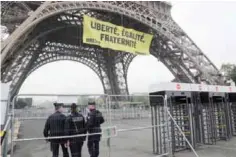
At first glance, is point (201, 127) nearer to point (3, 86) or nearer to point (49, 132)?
point (49, 132)

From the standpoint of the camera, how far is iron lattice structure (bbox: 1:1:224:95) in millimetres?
20453

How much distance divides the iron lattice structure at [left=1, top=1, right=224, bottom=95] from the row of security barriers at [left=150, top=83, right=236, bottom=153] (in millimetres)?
13358

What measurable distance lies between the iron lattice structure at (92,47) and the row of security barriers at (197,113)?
43.8 feet

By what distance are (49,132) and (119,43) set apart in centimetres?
676

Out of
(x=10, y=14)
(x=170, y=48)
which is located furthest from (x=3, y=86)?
(x=170, y=48)

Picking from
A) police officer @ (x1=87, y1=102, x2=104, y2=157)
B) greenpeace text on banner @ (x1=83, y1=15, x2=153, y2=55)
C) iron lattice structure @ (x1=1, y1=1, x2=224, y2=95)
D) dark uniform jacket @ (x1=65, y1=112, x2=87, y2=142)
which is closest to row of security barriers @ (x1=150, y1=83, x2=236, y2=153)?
police officer @ (x1=87, y1=102, x2=104, y2=157)

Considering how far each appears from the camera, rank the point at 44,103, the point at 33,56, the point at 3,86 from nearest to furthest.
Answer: the point at 3,86 → the point at 44,103 → the point at 33,56

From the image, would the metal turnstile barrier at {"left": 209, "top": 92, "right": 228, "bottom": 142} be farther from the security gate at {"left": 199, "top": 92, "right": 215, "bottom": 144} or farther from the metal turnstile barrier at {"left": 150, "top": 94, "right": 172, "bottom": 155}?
the metal turnstile barrier at {"left": 150, "top": 94, "right": 172, "bottom": 155}

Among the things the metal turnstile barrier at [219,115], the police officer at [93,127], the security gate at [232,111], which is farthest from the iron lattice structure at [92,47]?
the security gate at [232,111]

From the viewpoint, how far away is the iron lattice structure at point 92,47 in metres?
20.5

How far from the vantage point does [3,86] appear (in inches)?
200

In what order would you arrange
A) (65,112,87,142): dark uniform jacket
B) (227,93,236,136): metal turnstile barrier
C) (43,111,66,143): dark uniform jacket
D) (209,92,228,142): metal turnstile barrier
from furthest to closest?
1. (227,93,236,136): metal turnstile barrier
2. (209,92,228,142): metal turnstile barrier
3. (65,112,87,142): dark uniform jacket
4. (43,111,66,143): dark uniform jacket

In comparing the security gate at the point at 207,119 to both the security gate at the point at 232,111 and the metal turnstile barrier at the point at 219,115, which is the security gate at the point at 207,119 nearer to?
the metal turnstile barrier at the point at 219,115

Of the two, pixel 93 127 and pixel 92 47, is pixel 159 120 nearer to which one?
pixel 93 127
